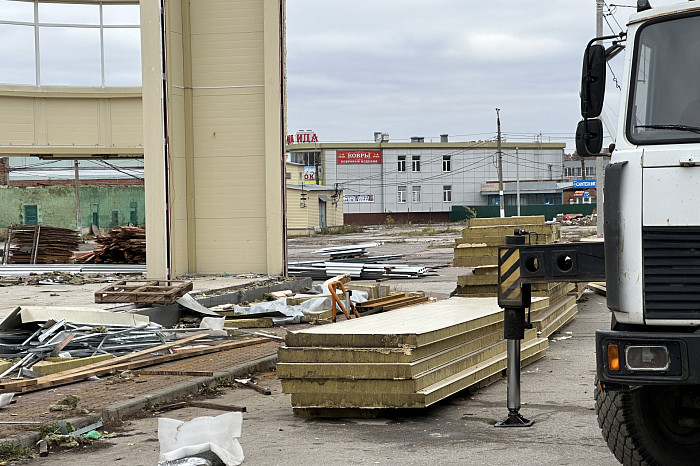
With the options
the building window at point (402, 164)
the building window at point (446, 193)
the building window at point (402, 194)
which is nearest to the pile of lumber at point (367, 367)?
the building window at point (402, 194)

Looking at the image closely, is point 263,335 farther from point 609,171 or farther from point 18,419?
point 609,171

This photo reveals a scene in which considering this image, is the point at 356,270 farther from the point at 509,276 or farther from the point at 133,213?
the point at 133,213

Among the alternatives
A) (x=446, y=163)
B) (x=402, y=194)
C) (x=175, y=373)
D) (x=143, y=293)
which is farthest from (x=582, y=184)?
(x=175, y=373)

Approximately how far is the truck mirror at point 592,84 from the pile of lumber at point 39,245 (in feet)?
77.0

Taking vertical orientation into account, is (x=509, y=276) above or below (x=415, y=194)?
below

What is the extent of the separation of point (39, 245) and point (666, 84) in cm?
2420

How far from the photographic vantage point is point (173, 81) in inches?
848

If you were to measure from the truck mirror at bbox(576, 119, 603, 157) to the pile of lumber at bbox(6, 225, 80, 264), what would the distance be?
2340 centimetres

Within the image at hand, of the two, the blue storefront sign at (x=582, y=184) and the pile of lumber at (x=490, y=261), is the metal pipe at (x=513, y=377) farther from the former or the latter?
the blue storefront sign at (x=582, y=184)

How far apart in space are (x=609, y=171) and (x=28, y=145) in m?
22.4

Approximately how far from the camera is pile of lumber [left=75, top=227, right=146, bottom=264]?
25688 mm

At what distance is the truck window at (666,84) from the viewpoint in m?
5.46

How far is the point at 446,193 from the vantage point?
94.7 meters

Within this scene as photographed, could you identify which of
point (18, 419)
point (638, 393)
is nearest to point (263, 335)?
point (18, 419)
